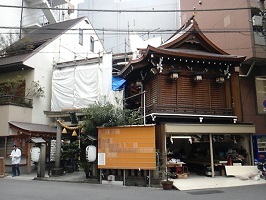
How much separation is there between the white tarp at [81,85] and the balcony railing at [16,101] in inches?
90.2

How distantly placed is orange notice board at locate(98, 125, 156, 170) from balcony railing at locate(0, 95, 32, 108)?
29.5ft

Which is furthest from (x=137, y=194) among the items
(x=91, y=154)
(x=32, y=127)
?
(x=32, y=127)

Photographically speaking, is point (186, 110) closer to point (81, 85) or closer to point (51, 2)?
point (81, 85)

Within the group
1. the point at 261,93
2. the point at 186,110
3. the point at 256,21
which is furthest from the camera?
the point at 261,93

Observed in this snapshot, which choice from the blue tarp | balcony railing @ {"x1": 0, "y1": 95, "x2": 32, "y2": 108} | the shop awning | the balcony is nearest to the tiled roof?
balcony railing @ {"x1": 0, "y1": 95, "x2": 32, "y2": 108}

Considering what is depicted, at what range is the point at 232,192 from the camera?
1156 centimetres

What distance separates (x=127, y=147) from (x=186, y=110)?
14.5 ft

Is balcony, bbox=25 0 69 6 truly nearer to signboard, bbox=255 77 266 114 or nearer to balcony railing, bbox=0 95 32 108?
balcony railing, bbox=0 95 32 108

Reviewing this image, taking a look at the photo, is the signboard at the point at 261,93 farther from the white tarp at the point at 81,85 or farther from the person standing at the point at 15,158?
the person standing at the point at 15,158

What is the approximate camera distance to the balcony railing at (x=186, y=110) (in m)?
15.8

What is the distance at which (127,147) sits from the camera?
14227 mm

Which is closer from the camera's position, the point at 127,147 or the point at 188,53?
the point at 127,147

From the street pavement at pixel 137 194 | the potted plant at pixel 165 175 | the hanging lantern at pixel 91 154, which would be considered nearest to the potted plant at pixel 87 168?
the hanging lantern at pixel 91 154

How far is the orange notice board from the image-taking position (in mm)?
13766
